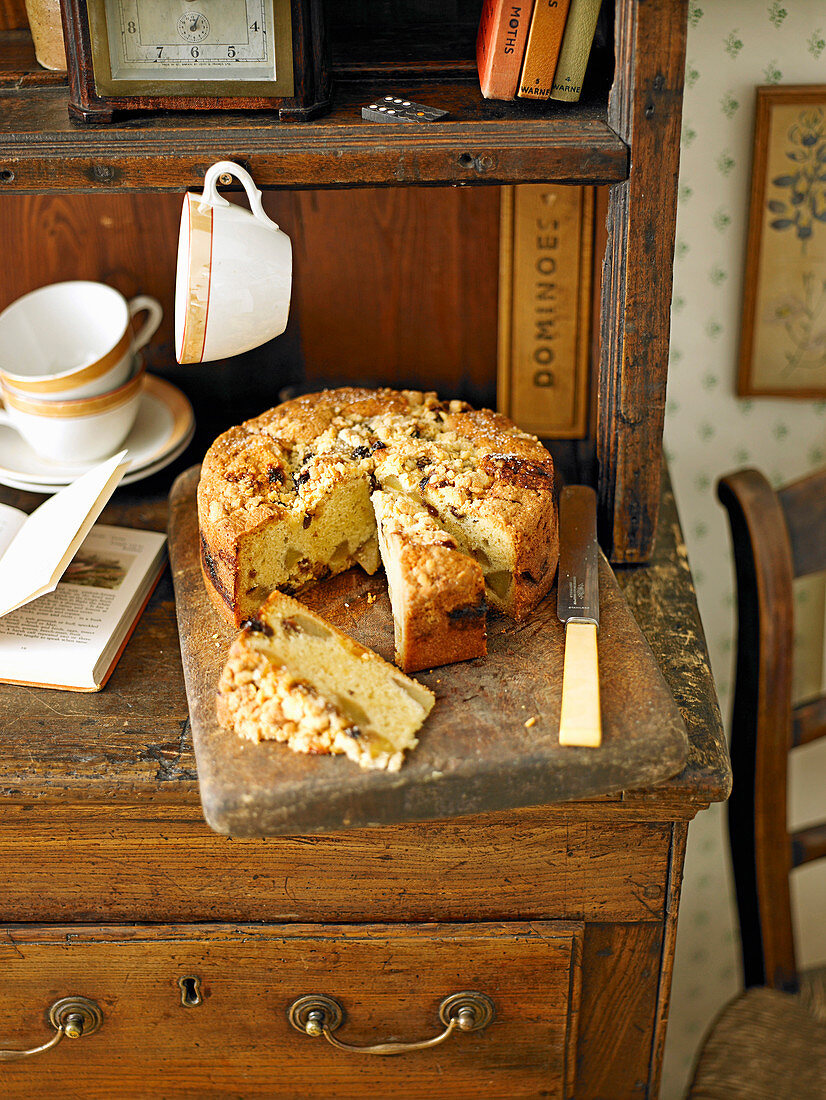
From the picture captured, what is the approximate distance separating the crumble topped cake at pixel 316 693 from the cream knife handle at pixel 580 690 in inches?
4.9

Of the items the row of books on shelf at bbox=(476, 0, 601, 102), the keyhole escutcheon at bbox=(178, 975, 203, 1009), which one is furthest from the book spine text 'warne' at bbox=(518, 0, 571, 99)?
the keyhole escutcheon at bbox=(178, 975, 203, 1009)

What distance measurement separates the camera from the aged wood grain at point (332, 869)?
91 cm

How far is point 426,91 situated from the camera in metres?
1.02

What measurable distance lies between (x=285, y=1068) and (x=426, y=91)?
42.3 inches

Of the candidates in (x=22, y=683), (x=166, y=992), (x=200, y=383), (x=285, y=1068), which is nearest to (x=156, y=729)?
(x=22, y=683)

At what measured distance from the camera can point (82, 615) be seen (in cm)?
103

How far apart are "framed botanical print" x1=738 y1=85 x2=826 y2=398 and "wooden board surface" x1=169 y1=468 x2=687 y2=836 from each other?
0.67 metres

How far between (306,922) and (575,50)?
2.98ft

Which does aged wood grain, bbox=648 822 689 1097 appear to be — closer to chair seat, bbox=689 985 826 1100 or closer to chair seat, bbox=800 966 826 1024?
chair seat, bbox=689 985 826 1100

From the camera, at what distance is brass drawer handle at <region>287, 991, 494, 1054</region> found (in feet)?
3.25

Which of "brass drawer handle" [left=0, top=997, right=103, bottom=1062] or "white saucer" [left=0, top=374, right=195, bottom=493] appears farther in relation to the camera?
"white saucer" [left=0, top=374, right=195, bottom=493]

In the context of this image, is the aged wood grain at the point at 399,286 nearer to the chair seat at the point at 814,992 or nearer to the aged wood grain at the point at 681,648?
the aged wood grain at the point at 681,648

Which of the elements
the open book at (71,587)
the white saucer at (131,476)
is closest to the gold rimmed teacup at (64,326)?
the white saucer at (131,476)

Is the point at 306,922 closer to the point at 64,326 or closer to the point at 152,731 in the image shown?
the point at 152,731
